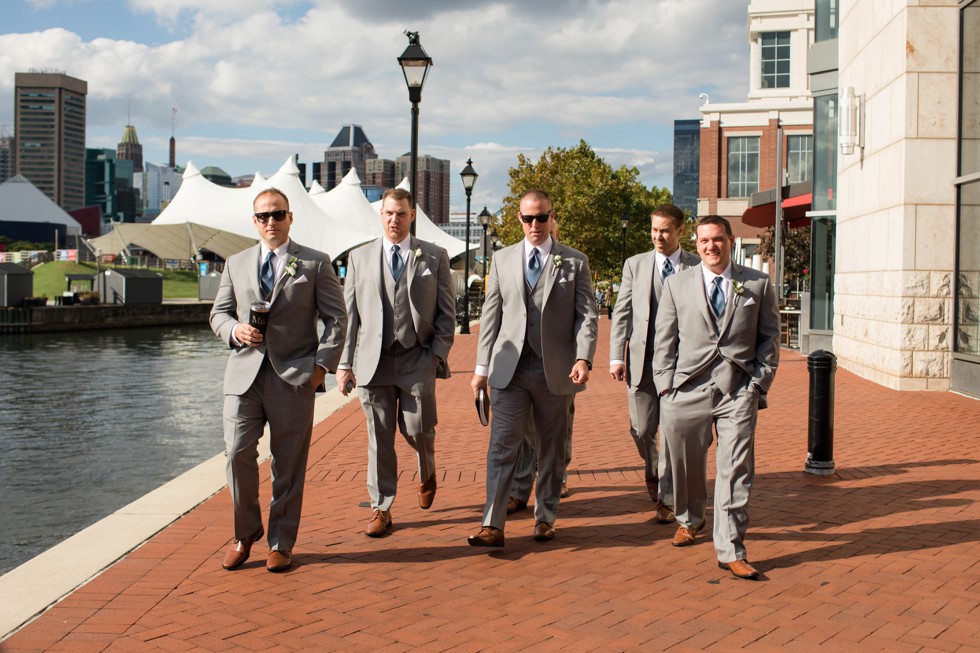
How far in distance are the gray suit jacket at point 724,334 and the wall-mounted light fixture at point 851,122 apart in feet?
38.2

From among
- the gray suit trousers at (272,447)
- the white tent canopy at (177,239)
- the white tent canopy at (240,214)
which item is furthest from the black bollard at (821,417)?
the white tent canopy at (177,239)

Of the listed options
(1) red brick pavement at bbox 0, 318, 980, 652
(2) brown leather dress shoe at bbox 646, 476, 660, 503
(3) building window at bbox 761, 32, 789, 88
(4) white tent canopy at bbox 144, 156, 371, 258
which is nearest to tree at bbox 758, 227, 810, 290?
(3) building window at bbox 761, 32, 789, 88

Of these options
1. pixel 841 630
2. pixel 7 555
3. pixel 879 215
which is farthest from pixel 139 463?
pixel 879 215

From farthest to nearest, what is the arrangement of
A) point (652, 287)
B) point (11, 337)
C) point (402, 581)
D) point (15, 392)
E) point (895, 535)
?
point (11, 337)
point (15, 392)
point (652, 287)
point (895, 535)
point (402, 581)

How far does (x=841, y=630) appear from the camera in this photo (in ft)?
13.7

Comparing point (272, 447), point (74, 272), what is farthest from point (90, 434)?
point (74, 272)

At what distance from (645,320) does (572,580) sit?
200cm

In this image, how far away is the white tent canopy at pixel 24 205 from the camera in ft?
517

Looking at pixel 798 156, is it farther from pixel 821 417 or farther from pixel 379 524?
pixel 379 524

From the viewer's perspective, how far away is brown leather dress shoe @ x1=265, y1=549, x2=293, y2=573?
16.6 ft

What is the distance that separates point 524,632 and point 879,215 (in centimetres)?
1241

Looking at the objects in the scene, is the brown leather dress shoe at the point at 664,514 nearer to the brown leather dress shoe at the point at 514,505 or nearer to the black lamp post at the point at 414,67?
the brown leather dress shoe at the point at 514,505

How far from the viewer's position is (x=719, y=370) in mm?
5234

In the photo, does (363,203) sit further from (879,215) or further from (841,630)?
(841,630)
